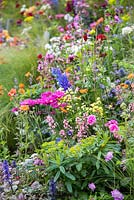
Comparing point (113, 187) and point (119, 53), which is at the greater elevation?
point (119, 53)

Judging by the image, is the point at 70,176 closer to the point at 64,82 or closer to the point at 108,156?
the point at 108,156

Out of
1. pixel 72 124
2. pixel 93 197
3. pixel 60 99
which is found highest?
pixel 60 99

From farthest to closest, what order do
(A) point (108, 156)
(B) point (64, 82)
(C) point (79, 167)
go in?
(B) point (64, 82) → (C) point (79, 167) → (A) point (108, 156)

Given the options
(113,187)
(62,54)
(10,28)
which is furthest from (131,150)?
(10,28)

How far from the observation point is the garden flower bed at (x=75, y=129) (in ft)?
8.70

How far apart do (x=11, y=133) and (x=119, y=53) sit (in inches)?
60.9

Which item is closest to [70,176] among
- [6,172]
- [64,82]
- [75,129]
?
[6,172]

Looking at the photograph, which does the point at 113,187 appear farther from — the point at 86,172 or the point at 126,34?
the point at 126,34

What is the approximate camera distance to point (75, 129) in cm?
338

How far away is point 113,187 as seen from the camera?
271cm

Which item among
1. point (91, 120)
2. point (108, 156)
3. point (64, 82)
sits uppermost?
point (64, 82)

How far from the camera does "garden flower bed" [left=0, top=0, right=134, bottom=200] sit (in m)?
2.65

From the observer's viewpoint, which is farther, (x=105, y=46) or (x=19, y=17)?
(x=19, y=17)

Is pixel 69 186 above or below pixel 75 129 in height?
below
